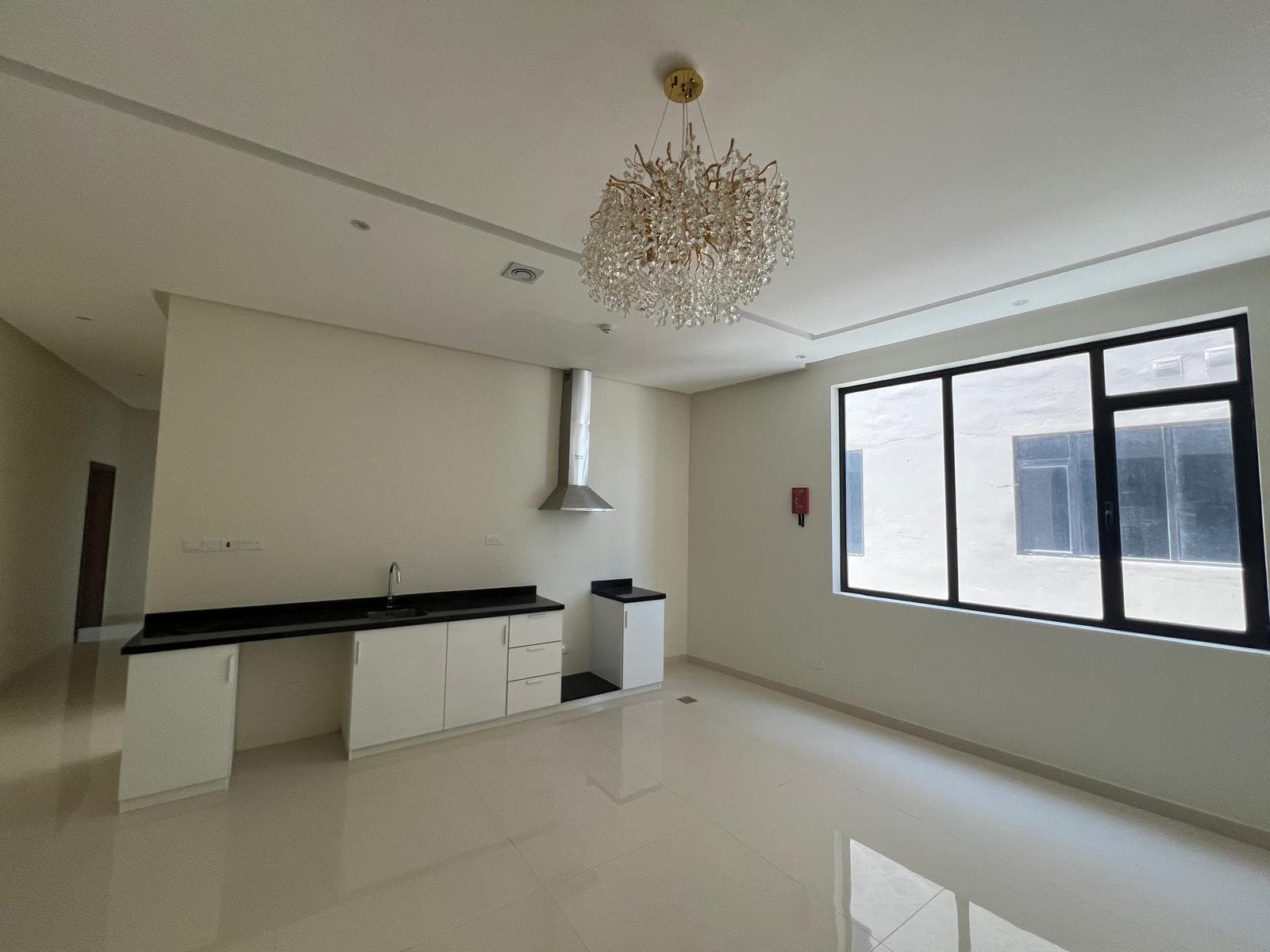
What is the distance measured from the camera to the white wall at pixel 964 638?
8.25 ft

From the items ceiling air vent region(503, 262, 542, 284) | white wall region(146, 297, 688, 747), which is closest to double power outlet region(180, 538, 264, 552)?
white wall region(146, 297, 688, 747)

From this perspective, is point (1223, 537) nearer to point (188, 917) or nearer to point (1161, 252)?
point (1161, 252)

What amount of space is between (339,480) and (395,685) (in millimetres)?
1498

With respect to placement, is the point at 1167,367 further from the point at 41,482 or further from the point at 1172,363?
the point at 41,482

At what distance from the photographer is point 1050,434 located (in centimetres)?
328

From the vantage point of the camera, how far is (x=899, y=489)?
4051 mm

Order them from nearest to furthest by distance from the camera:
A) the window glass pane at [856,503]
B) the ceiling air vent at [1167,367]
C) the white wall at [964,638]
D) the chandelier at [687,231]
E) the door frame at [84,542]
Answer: the chandelier at [687,231] < the white wall at [964,638] < the ceiling air vent at [1167,367] < the window glass pane at [856,503] < the door frame at [84,542]

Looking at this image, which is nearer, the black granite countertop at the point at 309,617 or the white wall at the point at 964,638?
the white wall at the point at 964,638

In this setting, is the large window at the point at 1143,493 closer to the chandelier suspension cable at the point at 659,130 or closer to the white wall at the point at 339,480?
the chandelier suspension cable at the point at 659,130

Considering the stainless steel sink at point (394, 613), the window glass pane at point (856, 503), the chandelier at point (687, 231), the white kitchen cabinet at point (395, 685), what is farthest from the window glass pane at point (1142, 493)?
the stainless steel sink at point (394, 613)

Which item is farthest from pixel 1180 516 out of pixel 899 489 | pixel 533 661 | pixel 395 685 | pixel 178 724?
pixel 178 724

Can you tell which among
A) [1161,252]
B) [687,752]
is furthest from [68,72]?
[1161,252]

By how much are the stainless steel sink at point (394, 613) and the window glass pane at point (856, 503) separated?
3.51 metres

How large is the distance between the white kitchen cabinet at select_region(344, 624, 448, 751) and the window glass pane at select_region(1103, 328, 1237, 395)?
460 centimetres
